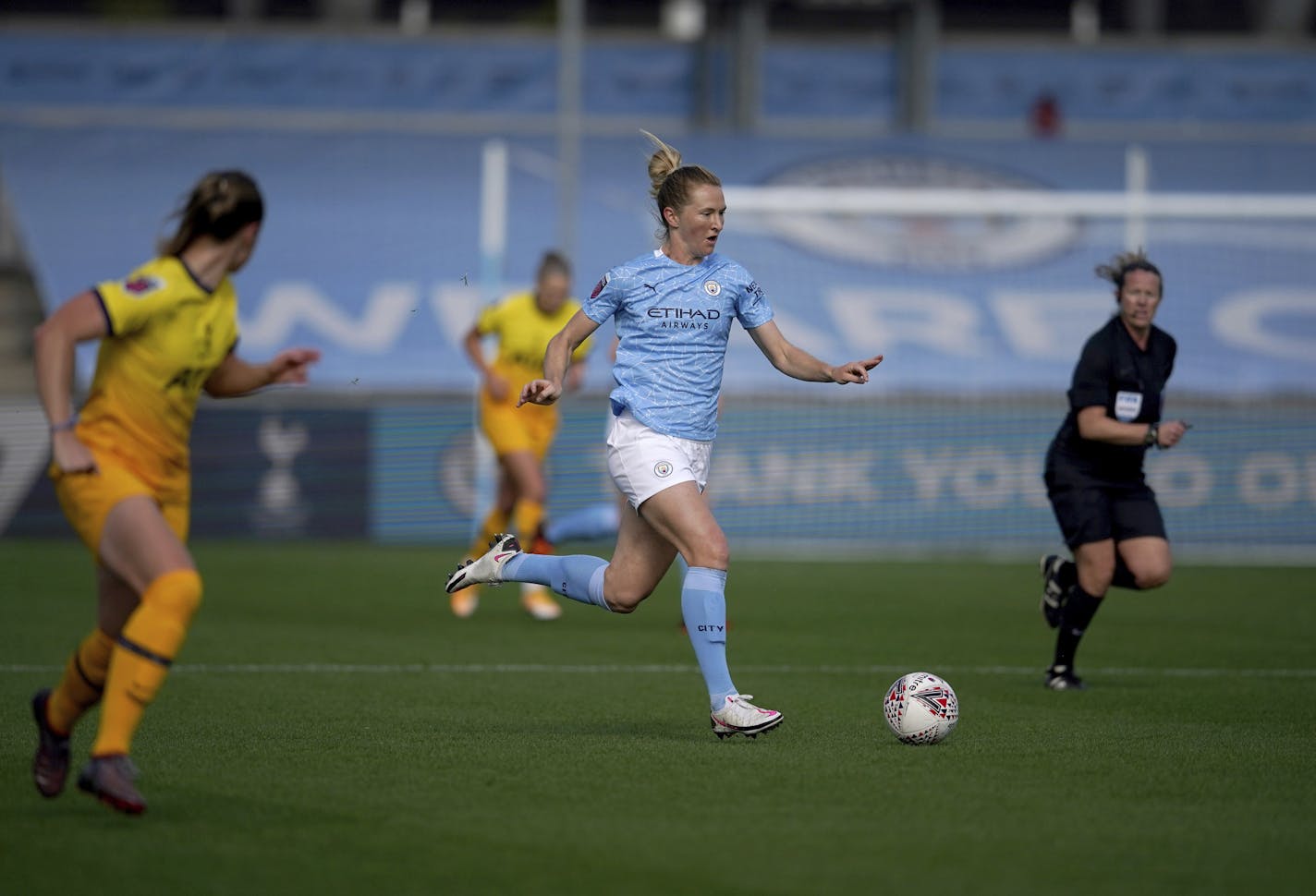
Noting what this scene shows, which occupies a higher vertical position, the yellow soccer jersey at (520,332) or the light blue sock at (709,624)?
the yellow soccer jersey at (520,332)

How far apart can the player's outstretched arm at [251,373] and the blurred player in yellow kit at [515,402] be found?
6495 millimetres

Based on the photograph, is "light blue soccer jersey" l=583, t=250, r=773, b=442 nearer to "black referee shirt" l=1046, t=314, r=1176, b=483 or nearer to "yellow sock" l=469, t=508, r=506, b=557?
"black referee shirt" l=1046, t=314, r=1176, b=483

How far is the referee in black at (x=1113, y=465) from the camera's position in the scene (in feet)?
29.9

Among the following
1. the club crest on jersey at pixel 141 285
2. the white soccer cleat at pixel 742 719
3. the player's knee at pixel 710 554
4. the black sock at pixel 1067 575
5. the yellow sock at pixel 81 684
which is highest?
the club crest on jersey at pixel 141 285

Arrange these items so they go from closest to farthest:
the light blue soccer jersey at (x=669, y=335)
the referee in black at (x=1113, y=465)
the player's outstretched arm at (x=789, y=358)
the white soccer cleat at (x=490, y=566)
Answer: the light blue soccer jersey at (x=669, y=335), the player's outstretched arm at (x=789, y=358), the white soccer cleat at (x=490, y=566), the referee in black at (x=1113, y=465)

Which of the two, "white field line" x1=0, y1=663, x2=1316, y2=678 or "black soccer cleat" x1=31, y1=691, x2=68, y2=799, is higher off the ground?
"black soccer cleat" x1=31, y1=691, x2=68, y2=799

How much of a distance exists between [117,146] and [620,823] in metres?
23.1

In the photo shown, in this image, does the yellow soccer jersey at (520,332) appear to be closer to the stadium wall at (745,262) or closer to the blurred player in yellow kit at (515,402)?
the blurred player in yellow kit at (515,402)

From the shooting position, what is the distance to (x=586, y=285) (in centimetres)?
2438

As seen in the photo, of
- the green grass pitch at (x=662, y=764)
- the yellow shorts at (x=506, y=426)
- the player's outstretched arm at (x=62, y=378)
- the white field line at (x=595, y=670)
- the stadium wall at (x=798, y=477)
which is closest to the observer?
the green grass pitch at (x=662, y=764)

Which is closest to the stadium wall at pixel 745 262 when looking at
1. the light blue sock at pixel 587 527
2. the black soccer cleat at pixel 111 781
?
the light blue sock at pixel 587 527

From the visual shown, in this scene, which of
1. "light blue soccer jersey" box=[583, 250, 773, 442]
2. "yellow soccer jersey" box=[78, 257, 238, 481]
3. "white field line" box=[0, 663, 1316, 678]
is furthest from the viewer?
"white field line" box=[0, 663, 1316, 678]

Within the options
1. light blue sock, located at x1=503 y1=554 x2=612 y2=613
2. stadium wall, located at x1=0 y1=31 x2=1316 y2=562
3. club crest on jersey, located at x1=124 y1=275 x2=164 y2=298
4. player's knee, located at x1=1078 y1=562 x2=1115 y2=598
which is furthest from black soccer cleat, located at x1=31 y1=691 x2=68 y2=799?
stadium wall, located at x1=0 y1=31 x2=1316 y2=562

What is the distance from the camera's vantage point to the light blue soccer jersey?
23.8 ft
